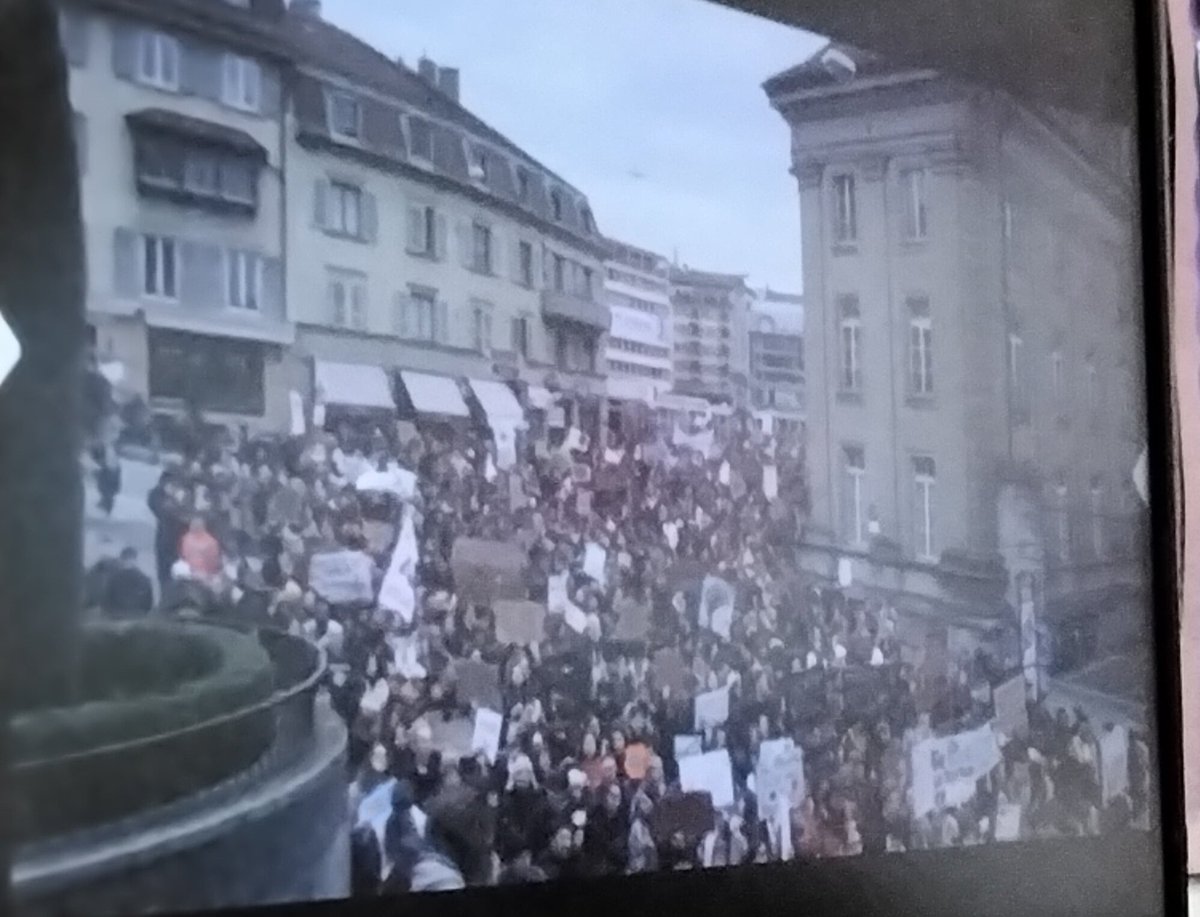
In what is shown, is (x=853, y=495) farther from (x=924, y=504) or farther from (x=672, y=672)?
(x=672, y=672)

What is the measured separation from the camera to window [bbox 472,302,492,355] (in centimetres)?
105

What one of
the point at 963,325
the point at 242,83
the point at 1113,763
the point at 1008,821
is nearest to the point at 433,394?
the point at 242,83

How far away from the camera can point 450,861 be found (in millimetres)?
1001

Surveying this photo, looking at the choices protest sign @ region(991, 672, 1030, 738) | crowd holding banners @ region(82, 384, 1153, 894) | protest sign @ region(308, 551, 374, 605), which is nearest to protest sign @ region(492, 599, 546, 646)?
crowd holding banners @ region(82, 384, 1153, 894)

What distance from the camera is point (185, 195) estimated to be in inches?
35.8

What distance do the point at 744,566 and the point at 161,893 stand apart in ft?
1.82

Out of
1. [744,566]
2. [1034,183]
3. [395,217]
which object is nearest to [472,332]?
[395,217]

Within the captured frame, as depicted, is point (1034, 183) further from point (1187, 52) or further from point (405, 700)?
point (405, 700)

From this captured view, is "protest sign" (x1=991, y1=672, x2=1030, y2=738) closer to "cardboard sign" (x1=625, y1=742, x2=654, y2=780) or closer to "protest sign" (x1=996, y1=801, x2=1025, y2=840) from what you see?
"protest sign" (x1=996, y1=801, x2=1025, y2=840)

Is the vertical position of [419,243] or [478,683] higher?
[419,243]

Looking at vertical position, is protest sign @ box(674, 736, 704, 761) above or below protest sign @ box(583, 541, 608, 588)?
below

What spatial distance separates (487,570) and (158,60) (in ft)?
1.41

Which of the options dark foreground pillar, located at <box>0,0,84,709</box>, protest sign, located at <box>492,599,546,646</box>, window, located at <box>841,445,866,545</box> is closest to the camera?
dark foreground pillar, located at <box>0,0,84,709</box>

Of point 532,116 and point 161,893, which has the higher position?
point 532,116
